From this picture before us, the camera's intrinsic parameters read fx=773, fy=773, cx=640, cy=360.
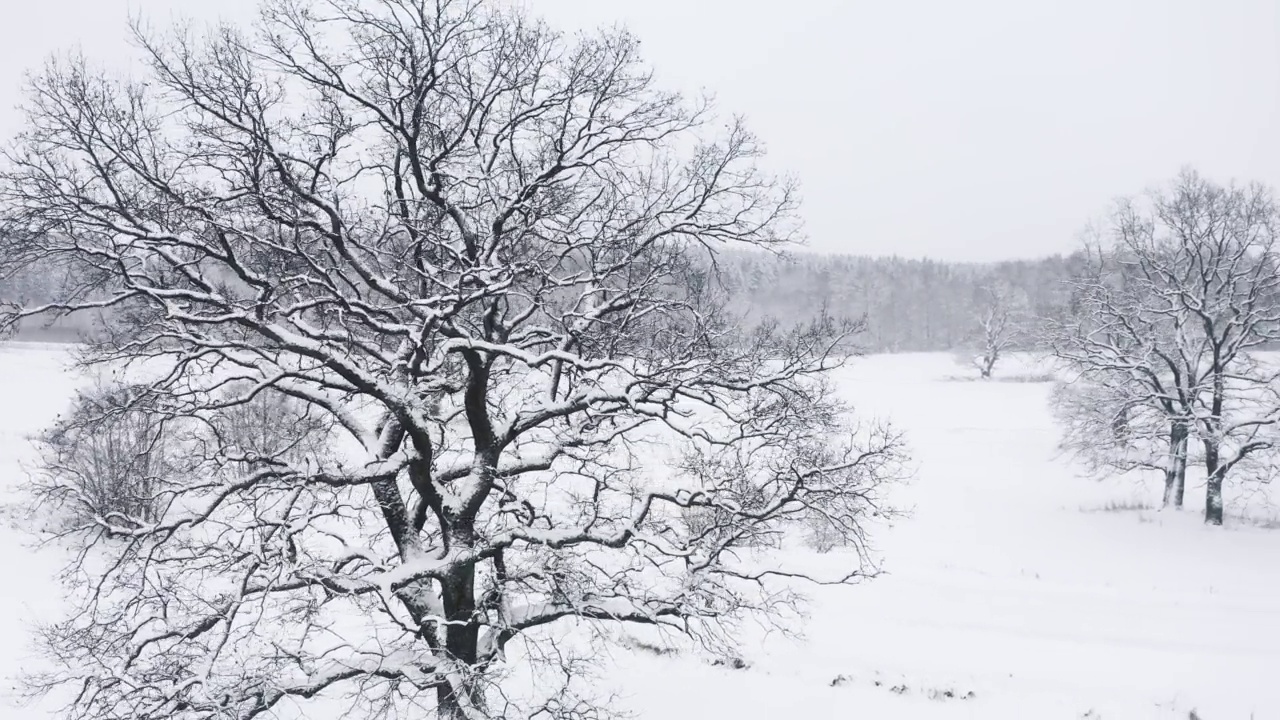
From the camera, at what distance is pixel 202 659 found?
Result: 25.1ft

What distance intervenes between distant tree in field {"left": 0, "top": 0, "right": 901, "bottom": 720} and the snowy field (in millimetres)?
3060

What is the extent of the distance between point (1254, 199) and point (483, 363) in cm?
2301

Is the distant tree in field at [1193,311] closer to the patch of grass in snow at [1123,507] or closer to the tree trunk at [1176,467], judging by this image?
the tree trunk at [1176,467]

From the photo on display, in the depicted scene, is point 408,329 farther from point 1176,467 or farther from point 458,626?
point 1176,467

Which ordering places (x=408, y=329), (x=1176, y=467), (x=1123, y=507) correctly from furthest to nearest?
(x=1123, y=507) < (x=1176, y=467) < (x=408, y=329)

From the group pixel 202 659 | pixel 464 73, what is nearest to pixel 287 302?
pixel 464 73

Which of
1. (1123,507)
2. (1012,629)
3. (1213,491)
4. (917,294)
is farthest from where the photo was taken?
(917,294)

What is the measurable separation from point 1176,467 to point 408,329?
82.5 feet

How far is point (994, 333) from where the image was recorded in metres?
59.6

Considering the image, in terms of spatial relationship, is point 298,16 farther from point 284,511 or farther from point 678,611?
point 678,611

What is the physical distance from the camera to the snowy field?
36.2 feet

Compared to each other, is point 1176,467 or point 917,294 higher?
point 917,294

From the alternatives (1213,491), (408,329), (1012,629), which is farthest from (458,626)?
(1213,491)

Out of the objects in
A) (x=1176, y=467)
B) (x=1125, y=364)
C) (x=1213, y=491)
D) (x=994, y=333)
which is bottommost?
(x=1213, y=491)
